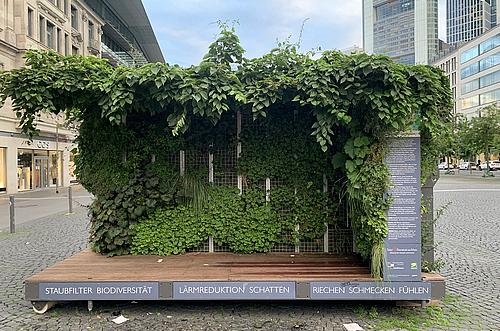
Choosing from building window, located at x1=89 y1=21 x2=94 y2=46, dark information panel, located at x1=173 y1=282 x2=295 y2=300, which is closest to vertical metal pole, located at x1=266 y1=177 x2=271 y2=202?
dark information panel, located at x1=173 y1=282 x2=295 y2=300

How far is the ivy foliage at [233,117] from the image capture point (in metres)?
4.91

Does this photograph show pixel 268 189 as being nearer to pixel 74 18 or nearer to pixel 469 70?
pixel 74 18

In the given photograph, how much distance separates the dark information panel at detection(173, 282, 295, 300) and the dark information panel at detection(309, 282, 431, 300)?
330 millimetres

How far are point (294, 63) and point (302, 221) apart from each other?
93.2 inches

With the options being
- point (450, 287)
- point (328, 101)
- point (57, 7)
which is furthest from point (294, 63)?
point (57, 7)

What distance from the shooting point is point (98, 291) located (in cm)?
505

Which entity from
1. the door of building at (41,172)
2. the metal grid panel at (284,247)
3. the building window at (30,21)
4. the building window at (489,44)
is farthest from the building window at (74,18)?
the building window at (489,44)

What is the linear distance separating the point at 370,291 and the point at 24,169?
29001 mm

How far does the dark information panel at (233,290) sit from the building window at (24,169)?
87.9ft

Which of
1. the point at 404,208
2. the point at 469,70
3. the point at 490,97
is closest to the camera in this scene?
the point at 404,208

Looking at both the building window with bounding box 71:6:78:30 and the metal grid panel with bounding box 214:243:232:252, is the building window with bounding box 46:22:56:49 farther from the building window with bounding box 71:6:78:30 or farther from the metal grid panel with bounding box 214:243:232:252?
the metal grid panel with bounding box 214:243:232:252

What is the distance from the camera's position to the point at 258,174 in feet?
21.5

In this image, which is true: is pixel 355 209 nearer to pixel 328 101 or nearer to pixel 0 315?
pixel 328 101

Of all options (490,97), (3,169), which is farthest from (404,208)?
(490,97)
